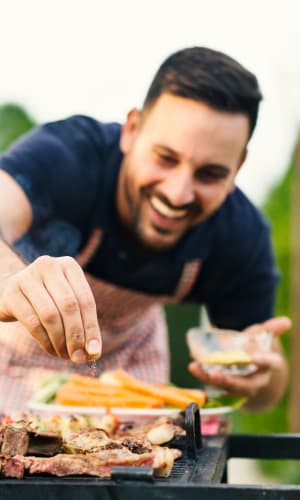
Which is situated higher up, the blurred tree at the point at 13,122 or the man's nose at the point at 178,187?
the man's nose at the point at 178,187

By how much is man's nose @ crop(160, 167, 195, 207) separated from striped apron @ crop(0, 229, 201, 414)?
0.40 metres

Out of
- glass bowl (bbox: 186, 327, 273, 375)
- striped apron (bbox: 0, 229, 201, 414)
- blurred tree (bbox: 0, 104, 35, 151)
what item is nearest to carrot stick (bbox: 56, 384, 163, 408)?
glass bowl (bbox: 186, 327, 273, 375)

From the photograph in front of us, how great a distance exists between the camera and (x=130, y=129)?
8.56ft

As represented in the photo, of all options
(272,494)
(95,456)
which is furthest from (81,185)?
(272,494)

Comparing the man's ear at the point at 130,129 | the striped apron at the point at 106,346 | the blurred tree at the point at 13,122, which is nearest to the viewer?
the man's ear at the point at 130,129

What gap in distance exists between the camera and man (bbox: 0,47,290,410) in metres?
2.36

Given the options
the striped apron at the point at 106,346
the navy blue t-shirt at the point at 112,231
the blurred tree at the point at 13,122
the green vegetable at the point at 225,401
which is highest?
the navy blue t-shirt at the point at 112,231

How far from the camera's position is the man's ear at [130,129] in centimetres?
258

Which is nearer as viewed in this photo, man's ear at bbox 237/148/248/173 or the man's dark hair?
the man's dark hair

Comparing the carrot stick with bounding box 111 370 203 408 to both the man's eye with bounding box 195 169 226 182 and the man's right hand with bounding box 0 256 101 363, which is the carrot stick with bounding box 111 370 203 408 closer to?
the man's eye with bounding box 195 169 226 182

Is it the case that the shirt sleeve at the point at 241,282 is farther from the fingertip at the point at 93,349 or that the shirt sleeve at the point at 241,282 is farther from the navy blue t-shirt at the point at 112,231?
the fingertip at the point at 93,349

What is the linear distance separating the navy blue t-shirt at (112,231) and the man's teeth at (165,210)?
0.92 ft

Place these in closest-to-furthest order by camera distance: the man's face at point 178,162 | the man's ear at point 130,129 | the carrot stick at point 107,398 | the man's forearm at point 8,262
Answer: the man's forearm at point 8,262 < the carrot stick at point 107,398 < the man's face at point 178,162 < the man's ear at point 130,129

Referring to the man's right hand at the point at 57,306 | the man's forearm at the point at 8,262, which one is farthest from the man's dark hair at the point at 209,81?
the man's right hand at the point at 57,306
